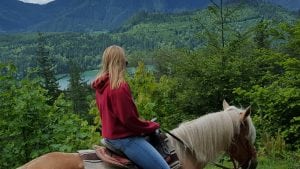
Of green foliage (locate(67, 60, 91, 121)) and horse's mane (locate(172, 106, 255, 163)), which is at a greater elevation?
horse's mane (locate(172, 106, 255, 163))

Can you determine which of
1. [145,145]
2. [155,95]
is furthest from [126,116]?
[155,95]

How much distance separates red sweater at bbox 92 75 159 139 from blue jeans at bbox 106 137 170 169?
0.19 ft

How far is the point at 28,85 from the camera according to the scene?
348 inches

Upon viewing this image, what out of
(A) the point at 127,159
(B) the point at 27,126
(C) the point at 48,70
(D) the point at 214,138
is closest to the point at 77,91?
(C) the point at 48,70

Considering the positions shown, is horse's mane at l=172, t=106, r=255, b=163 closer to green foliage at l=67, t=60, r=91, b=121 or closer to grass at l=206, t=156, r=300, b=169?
grass at l=206, t=156, r=300, b=169

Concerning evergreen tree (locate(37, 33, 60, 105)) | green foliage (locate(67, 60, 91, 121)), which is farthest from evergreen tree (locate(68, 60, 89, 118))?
evergreen tree (locate(37, 33, 60, 105))

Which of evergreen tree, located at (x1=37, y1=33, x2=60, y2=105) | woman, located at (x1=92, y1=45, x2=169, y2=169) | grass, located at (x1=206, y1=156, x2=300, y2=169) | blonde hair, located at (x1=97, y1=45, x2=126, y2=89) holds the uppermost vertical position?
blonde hair, located at (x1=97, y1=45, x2=126, y2=89)

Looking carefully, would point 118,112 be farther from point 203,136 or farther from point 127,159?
point 203,136

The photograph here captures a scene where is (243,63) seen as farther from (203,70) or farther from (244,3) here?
→ (244,3)

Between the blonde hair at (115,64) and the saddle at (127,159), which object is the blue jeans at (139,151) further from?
the blonde hair at (115,64)

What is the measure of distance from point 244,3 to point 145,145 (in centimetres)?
1652

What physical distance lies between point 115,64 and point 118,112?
46 cm

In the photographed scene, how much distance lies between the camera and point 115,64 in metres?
4.69

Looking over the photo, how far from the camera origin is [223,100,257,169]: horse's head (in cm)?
554
